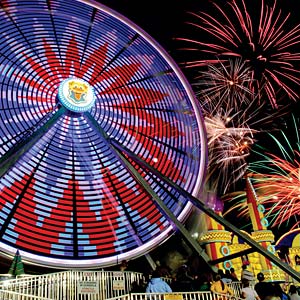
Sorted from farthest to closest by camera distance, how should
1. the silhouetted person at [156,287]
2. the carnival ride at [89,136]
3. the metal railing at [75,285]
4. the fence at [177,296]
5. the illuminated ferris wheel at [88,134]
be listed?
1. the illuminated ferris wheel at [88,134]
2. the carnival ride at [89,136]
3. the metal railing at [75,285]
4. the silhouetted person at [156,287]
5. the fence at [177,296]

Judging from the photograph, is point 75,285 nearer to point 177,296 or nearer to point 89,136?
point 177,296

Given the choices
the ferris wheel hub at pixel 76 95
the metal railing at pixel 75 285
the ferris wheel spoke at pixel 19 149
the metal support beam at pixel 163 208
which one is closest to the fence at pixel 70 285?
the metal railing at pixel 75 285

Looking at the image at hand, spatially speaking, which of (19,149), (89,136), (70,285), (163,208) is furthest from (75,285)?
(89,136)

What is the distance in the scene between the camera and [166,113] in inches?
744

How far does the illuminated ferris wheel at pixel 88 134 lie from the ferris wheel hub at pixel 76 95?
0.05 m

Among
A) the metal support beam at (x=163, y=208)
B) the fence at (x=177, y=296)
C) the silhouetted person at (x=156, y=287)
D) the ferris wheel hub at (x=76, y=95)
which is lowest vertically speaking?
the fence at (x=177, y=296)

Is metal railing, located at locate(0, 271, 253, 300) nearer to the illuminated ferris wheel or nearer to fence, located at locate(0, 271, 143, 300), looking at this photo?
fence, located at locate(0, 271, 143, 300)

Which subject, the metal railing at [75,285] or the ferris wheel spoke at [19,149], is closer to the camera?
the metal railing at [75,285]

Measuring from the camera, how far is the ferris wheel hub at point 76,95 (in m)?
16.4

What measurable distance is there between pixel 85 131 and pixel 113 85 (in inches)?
108

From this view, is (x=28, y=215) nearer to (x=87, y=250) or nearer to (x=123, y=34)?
(x=87, y=250)

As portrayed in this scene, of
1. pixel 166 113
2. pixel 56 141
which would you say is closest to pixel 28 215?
pixel 56 141

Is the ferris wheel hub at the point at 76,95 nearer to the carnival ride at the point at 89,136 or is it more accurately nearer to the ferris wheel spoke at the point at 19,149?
the carnival ride at the point at 89,136

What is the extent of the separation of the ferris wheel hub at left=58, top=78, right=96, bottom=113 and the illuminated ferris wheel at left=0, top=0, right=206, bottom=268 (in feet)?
0.15
